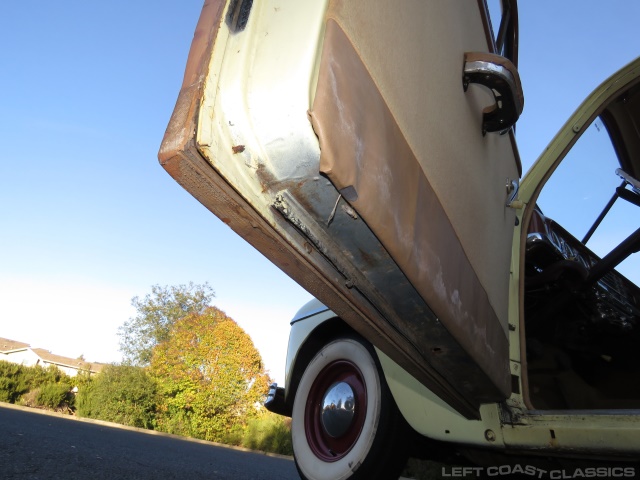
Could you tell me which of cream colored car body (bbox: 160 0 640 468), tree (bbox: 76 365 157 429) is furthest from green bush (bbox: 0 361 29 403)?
cream colored car body (bbox: 160 0 640 468)

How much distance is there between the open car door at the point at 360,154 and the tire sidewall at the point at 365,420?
0.54 metres

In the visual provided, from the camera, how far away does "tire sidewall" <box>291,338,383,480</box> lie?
1.86m

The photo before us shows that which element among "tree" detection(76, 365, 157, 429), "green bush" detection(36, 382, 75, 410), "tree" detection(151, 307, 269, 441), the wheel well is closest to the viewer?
the wheel well

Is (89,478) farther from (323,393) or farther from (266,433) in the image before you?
(266,433)

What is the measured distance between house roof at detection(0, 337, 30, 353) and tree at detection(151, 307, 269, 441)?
86.0 ft

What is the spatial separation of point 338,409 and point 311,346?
20.4 inches

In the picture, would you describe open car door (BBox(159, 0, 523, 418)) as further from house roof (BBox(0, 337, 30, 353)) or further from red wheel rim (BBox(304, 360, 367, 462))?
house roof (BBox(0, 337, 30, 353))

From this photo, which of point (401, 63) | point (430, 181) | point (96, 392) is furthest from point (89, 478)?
point (96, 392)

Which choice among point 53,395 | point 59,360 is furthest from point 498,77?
point 59,360

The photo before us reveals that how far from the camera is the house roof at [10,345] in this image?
42.9 m

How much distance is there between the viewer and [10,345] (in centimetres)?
4456

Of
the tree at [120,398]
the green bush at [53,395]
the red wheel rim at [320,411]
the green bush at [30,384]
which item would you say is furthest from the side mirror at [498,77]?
the tree at [120,398]

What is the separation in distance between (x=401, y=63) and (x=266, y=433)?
1369 centimetres

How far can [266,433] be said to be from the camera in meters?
13.2
